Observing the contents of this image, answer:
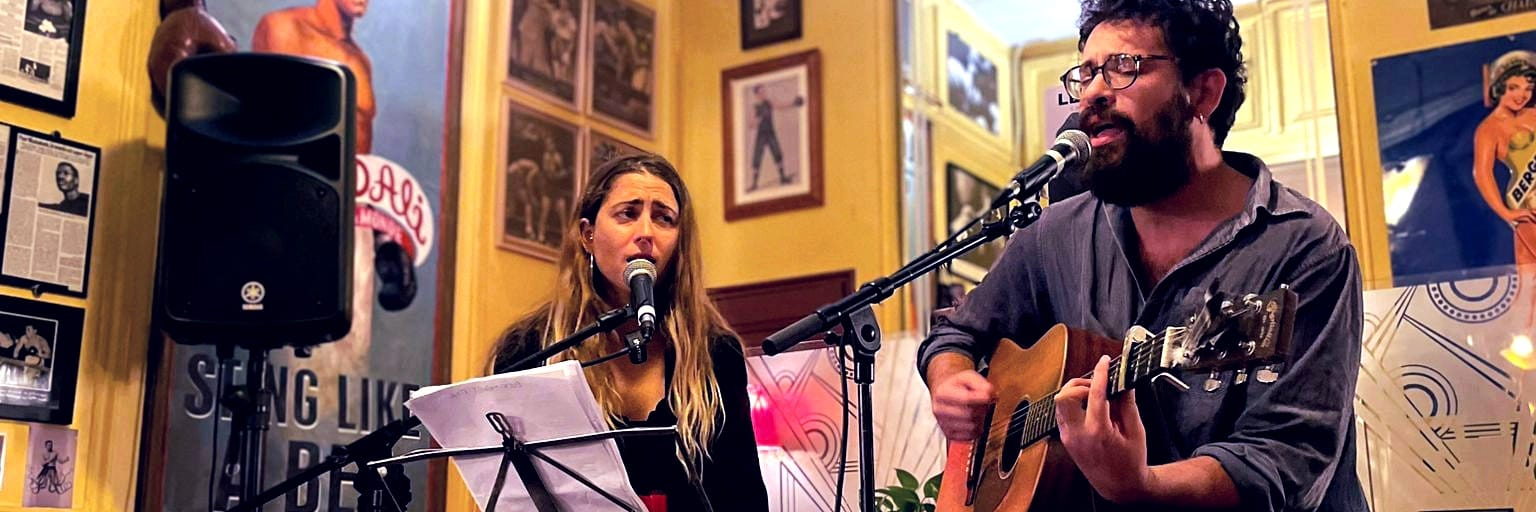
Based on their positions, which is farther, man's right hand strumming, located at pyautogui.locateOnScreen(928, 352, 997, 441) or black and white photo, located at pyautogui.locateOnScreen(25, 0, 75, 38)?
black and white photo, located at pyautogui.locateOnScreen(25, 0, 75, 38)

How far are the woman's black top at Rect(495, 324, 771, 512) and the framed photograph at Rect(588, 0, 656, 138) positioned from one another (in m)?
2.63

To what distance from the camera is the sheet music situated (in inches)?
77.3

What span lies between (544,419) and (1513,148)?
308 cm

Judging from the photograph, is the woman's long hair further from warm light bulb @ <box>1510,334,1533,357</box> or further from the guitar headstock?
warm light bulb @ <box>1510,334,1533,357</box>

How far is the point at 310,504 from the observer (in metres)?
3.76

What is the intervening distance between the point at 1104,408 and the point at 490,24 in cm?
343

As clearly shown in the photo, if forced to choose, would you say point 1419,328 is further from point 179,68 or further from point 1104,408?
point 179,68

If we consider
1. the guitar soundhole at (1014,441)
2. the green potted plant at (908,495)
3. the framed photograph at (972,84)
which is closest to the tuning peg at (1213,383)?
the guitar soundhole at (1014,441)

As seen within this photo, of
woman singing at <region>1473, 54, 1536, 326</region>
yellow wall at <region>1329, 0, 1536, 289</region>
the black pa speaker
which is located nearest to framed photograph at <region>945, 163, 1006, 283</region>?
yellow wall at <region>1329, 0, 1536, 289</region>

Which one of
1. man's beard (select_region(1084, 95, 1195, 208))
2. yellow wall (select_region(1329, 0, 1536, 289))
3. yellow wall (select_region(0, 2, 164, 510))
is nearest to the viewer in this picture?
man's beard (select_region(1084, 95, 1195, 208))

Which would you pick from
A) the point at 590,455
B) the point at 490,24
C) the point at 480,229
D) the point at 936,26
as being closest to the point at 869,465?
the point at 590,455

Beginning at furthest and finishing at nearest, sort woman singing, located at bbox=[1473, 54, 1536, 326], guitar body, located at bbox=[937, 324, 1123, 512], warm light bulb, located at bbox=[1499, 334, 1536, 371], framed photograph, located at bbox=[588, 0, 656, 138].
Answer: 1. framed photograph, located at bbox=[588, 0, 656, 138]
2. woman singing, located at bbox=[1473, 54, 1536, 326]
3. warm light bulb, located at bbox=[1499, 334, 1536, 371]
4. guitar body, located at bbox=[937, 324, 1123, 512]

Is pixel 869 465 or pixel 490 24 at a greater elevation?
pixel 490 24

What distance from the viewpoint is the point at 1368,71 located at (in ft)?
13.6
